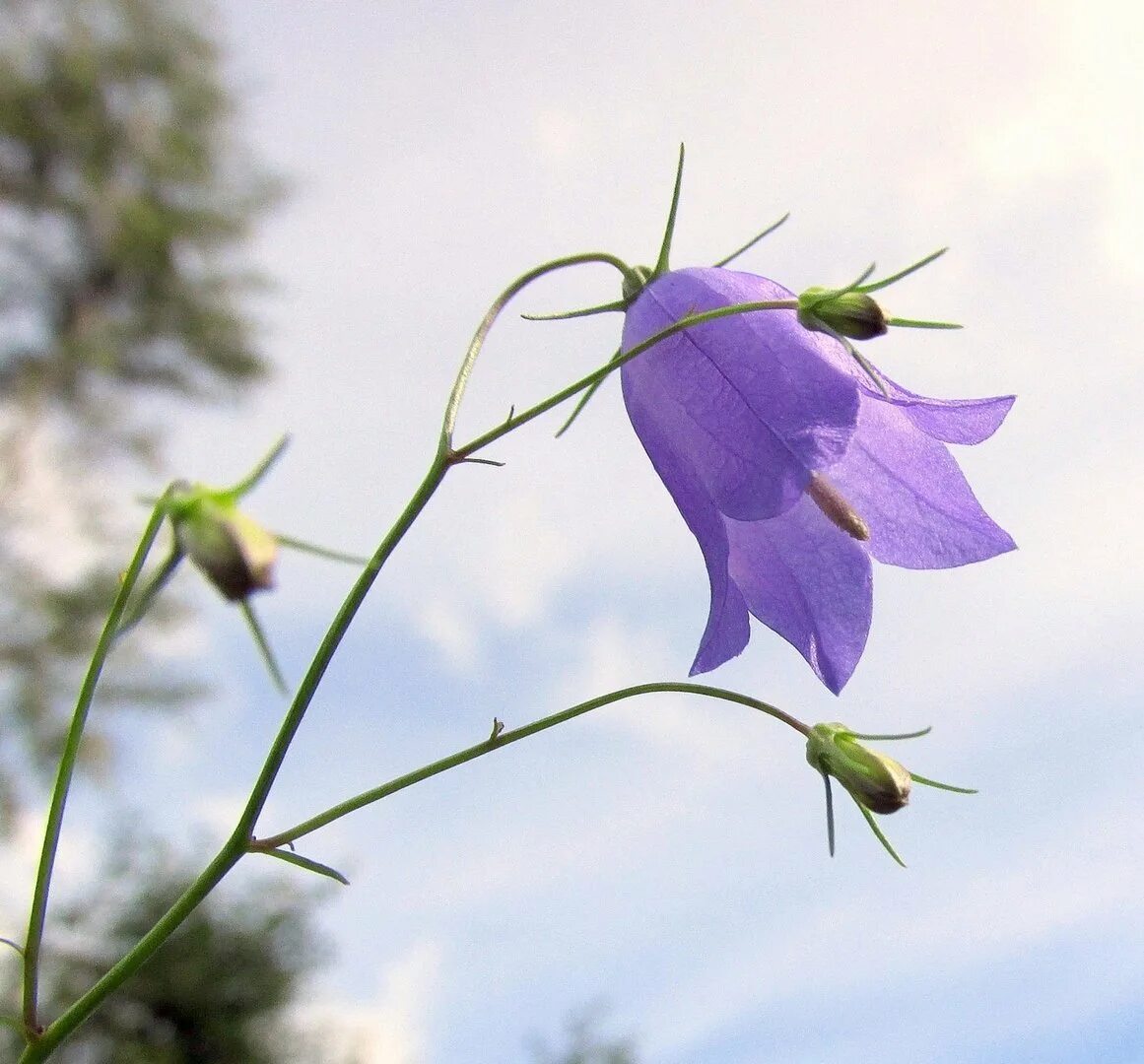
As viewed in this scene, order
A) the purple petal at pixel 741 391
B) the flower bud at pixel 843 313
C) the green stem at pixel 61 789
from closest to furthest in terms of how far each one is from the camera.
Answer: the green stem at pixel 61 789 → the flower bud at pixel 843 313 → the purple petal at pixel 741 391

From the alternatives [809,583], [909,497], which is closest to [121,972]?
[809,583]

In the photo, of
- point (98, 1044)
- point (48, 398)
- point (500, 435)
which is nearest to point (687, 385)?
point (500, 435)

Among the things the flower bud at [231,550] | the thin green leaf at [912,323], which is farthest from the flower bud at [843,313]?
the flower bud at [231,550]

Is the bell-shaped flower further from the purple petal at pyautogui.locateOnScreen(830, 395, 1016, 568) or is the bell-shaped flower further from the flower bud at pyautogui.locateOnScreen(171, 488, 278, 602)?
the flower bud at pyautogui.locateOnScreen(171, 488, 278, 602)

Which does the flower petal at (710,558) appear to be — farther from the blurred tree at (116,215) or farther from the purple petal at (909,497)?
the blurred tree at (116,215)

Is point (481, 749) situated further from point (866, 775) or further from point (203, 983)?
point (203, 983)

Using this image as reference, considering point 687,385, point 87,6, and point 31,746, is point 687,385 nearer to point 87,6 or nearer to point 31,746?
point 31,746
